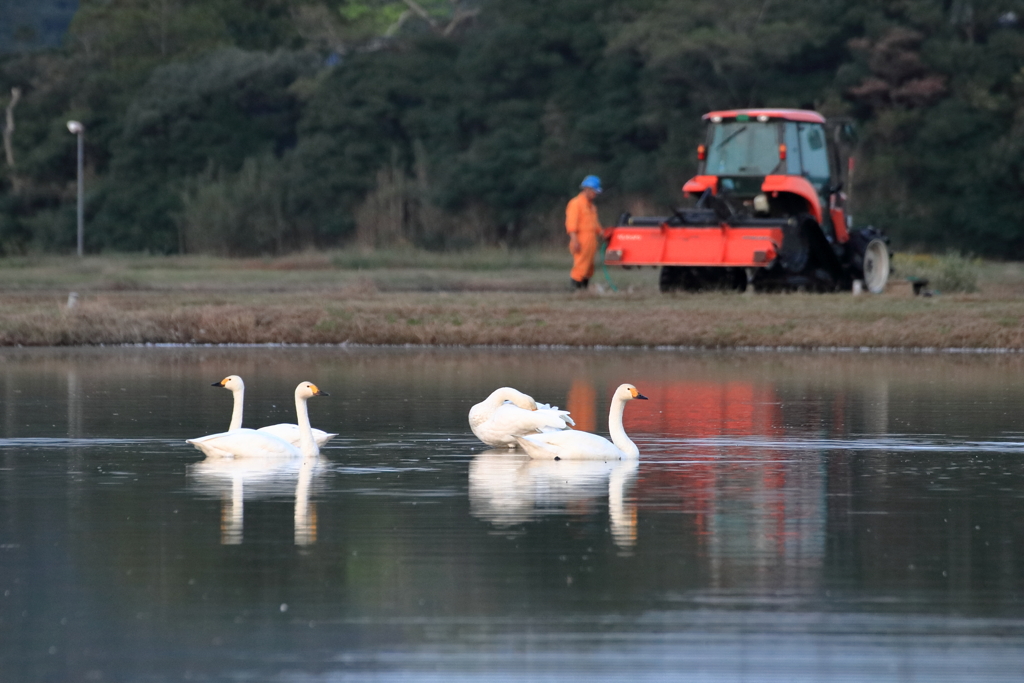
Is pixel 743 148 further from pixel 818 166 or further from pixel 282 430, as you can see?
pixel 282 430

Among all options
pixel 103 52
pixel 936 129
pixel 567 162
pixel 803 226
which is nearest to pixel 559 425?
pixel 803 226

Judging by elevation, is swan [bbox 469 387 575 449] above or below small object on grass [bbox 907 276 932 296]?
below

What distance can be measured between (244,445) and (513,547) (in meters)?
3.74

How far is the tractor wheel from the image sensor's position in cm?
2820

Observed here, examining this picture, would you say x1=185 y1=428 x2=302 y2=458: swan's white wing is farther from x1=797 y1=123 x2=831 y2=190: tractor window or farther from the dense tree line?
the dense tree line

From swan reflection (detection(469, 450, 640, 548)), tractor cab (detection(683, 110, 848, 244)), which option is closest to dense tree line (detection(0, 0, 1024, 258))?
tractor cab (detection(683, 110, 848, 244))

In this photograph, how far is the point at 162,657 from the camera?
6355 mm

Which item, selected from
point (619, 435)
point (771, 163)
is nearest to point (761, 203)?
point (771, 163)

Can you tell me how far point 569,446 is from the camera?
11781 mm

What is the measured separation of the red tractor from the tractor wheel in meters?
0.02

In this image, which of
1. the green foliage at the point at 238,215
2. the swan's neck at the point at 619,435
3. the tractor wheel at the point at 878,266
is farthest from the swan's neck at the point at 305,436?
the green foliage at the point at 238,215

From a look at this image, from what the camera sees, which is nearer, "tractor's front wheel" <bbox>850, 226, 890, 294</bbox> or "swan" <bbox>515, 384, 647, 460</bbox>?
"swan" <bbox>515, 384, 647, 460</bbox>

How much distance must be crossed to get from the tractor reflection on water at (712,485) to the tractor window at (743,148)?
507 inches

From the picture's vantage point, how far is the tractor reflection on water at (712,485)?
8.41 metres
